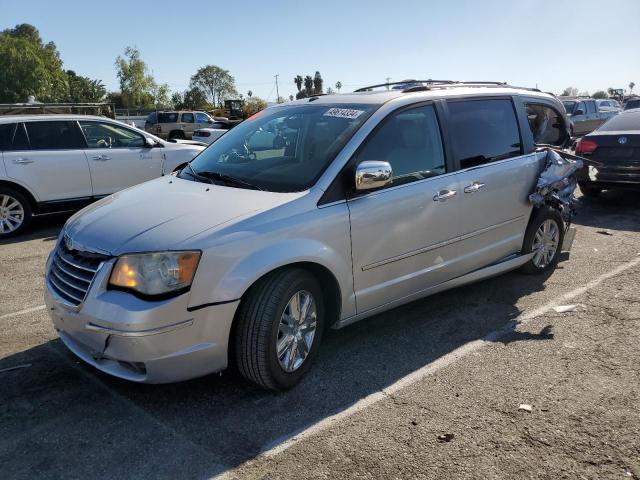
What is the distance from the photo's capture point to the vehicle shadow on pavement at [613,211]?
305 inches

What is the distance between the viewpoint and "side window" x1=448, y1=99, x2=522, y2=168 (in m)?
4.38

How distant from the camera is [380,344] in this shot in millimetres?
4004

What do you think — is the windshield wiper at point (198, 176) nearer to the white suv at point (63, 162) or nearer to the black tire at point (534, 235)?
the black tire at point (534, 235)

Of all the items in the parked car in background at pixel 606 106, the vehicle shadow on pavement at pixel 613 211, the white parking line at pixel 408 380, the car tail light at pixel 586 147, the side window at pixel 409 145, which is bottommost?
the white parking line at pixel 408 380

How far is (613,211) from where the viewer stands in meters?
8.60

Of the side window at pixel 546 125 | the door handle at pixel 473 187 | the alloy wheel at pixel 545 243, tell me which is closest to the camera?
the door handle at pixel 473 187

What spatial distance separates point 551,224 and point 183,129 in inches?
1142

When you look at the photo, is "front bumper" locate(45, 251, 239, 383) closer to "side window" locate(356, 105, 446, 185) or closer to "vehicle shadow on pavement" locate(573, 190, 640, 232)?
"side window" locate(356, 105, 446, 185)

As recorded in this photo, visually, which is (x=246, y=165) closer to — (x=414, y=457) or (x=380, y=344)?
(x=380, y=344)

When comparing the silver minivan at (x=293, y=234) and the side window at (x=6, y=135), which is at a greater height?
the side window at (x=6, y=135)

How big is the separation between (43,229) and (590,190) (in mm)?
8950

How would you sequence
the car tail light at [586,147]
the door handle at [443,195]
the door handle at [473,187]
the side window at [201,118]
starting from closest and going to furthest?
the door handle at [443,195] → the door handle at [473,187] → the car tail light at [586,147] → the side window at [201,118]

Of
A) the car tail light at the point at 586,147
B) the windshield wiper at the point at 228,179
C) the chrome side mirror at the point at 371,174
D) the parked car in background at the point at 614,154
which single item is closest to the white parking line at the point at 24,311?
the windshield wiper at the point at 228,179

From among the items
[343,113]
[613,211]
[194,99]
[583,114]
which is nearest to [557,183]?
[343,113]
